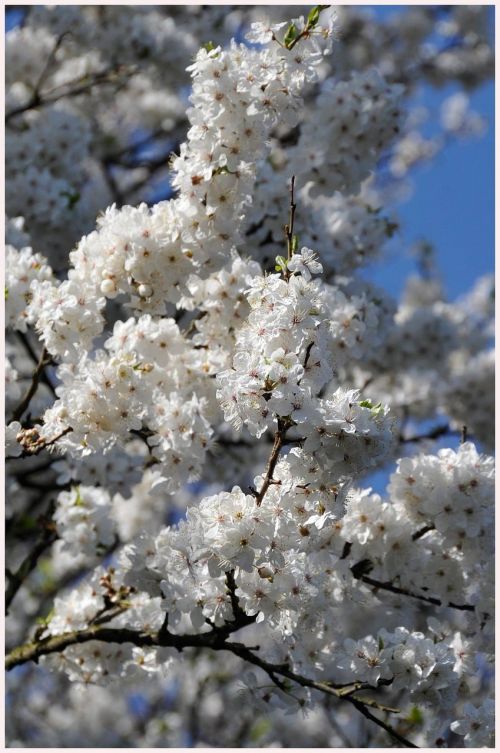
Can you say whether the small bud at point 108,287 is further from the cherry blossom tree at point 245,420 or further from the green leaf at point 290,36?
the green leaf at point 290,36

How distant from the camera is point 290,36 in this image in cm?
432

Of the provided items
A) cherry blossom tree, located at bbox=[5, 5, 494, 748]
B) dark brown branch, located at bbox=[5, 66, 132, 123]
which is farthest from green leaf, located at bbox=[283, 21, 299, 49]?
dark brown branch, located at bbox=[5, 66, 132, 123]

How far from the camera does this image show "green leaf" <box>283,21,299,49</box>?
14.0 feet

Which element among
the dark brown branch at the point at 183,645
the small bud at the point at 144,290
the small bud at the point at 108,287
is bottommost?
the dark brown branch at the point at 183,645

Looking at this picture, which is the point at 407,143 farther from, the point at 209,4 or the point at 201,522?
the point at 201,522

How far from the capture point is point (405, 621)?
4.83m

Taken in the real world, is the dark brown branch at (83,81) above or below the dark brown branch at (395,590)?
above

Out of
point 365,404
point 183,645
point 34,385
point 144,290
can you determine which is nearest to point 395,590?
point 183,645

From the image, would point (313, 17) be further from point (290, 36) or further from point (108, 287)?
point (108, 287)

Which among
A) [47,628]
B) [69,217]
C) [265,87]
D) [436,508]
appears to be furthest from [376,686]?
[69,217]

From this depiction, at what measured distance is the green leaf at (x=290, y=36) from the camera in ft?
14.0

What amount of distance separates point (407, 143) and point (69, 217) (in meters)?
9.82

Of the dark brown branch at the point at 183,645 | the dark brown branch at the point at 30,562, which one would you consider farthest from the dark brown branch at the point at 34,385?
the dark brown branch at the point at 183,645

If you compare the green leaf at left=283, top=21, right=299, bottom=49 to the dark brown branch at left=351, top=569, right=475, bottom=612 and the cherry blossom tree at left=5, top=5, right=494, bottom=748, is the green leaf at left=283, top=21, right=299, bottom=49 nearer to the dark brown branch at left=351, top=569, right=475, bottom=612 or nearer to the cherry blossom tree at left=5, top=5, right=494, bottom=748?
Result: the cherry blossom tree at left=5, top=5, right=494, bottom=748
